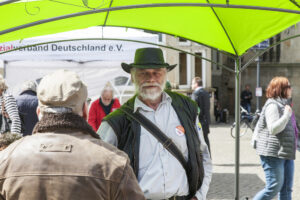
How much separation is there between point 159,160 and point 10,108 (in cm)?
330

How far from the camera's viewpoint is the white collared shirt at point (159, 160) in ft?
9.63

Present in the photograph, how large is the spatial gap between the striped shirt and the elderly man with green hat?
9.55 feet

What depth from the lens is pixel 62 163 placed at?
5.96 feet

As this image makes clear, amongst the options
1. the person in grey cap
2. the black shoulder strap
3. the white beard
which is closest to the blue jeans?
the black shoulder strap

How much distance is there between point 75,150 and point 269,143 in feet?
11.8

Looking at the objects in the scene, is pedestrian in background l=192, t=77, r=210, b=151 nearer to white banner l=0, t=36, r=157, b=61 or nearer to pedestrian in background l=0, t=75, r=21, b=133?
white banner l=0, t=36, r=157, b=61

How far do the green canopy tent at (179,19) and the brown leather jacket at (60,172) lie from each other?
55.0 inches

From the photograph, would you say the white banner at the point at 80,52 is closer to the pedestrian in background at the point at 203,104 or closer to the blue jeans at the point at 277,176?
the pedestrian in background at the point at 203,104

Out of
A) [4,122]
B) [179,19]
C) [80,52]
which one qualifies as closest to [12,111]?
[4,122]

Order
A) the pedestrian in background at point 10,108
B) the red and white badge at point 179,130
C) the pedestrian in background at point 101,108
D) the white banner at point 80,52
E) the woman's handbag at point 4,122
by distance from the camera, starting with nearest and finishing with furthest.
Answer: the red and white badge at point 179,130, the pedestrian in background at point 10,108, the woman's handbag at point 4,122, the pedestrian in background at point 101,108, the white banner at point 80,52

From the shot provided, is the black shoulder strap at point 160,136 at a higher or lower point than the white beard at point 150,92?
lower

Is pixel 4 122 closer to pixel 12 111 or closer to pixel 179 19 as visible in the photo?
pixel 12 111

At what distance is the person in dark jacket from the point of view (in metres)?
6.19

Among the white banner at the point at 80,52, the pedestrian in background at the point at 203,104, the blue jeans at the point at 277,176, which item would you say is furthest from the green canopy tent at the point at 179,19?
the pedestrian in background at the point at 203,104
